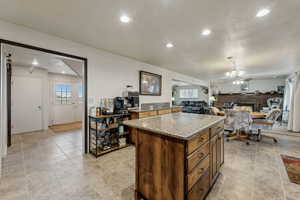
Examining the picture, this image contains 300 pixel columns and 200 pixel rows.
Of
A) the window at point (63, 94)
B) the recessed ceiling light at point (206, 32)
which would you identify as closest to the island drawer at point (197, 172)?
the recessed ceiling light at point (206, 32)

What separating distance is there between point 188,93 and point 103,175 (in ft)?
34.0

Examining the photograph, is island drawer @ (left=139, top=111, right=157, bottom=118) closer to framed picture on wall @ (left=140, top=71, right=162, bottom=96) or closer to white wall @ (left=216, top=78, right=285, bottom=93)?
framed picture on wall @ (left=140, top=71, right=162, bottom=96)

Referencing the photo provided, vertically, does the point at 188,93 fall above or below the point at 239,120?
above

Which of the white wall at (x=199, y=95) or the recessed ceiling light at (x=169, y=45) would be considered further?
the white wall at (x=199, y=95)

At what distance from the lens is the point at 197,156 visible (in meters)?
1.37

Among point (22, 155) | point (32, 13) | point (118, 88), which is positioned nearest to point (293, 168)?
point (118, 88)

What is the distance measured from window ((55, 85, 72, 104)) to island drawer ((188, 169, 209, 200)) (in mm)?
6771

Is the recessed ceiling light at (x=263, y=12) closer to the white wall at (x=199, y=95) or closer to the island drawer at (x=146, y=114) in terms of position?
the island drawer at (x=146, y=114)

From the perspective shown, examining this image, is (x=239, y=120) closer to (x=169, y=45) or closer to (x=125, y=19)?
(x=169, y=45)

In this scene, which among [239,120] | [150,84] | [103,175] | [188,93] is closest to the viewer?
[103,175]

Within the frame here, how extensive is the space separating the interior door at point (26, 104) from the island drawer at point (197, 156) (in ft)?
19.4

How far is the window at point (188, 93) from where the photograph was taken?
11052 millimetres

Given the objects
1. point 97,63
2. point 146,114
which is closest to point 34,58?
point 97,63

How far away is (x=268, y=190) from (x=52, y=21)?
13.4 feet
